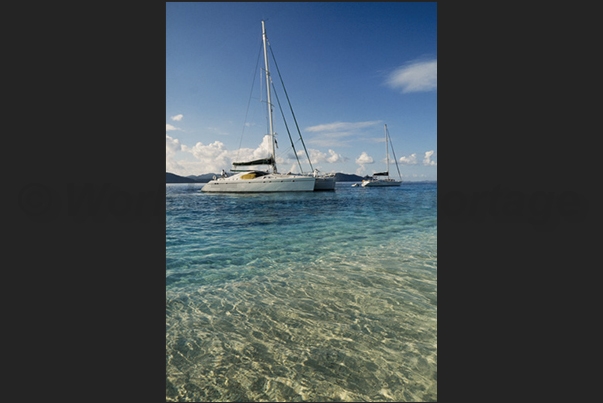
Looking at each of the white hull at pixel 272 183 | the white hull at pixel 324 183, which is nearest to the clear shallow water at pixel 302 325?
the white hull at pixel 272 183

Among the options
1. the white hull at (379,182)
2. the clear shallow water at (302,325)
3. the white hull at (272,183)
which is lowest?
the clear shallow water at (302,325)

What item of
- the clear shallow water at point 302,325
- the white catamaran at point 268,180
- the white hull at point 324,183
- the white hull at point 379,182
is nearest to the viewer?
the clear shallow water at point 302,325

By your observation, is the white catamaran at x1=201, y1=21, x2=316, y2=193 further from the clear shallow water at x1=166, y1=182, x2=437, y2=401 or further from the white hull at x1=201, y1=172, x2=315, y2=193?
the clear shallow water at x1=166, y1=182, x2=437, y2=401

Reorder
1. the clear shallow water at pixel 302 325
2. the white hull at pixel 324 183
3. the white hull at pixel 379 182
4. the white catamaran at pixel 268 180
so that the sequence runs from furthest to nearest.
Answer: the white hull at pixel 379 182 < the white hull at pixel 324 183 < the white catamaran at pixel 268 180 < the clear shallow water at pixel 302 325

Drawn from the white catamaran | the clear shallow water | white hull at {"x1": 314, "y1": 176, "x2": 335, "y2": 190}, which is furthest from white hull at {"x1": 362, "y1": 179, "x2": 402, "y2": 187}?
the clear shallow water

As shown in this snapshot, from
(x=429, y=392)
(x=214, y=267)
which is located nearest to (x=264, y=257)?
(x=214, y=267)

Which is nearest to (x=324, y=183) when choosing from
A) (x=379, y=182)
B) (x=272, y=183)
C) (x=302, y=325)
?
(x=272, y=183)

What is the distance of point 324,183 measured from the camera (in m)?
34.8

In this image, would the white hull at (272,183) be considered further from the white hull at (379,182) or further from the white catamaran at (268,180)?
the white hull at (379,182)

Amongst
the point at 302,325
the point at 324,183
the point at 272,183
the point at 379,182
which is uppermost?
the point at 379,182

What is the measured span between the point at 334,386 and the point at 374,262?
13.0 ft

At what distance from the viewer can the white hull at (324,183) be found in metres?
33.8

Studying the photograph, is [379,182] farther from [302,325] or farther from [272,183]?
[302,325]
